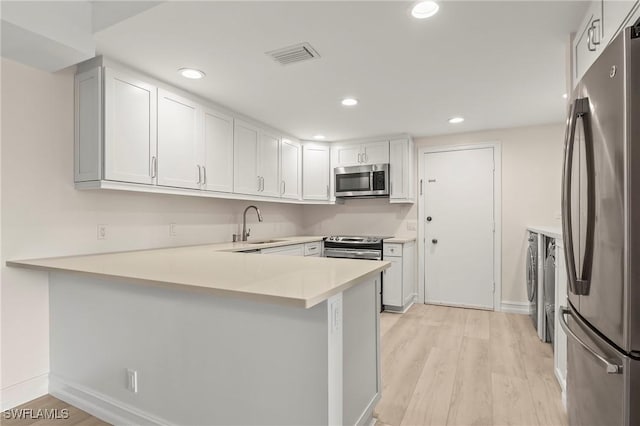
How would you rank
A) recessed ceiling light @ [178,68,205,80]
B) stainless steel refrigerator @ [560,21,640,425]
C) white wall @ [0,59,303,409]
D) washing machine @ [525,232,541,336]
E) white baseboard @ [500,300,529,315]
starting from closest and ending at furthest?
1. stainless steel refrigerator @ [560,21,640,425]
2. white wall @ [0,59,303,409]
3. recessed ceiling light @ [178,68,205,80]
4. washing machine @ [525,232,541,336]
5. white baseboard @ [500,300,529,315]

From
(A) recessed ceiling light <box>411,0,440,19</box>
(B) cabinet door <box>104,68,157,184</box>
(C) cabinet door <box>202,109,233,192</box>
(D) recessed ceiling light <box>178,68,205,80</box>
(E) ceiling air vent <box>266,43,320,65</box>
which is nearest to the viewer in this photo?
(A) recessed ceiling light <box>411,0,440,19</box>

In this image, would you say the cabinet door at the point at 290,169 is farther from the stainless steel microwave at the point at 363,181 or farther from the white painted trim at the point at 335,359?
the white painted trim at the point at 335,359

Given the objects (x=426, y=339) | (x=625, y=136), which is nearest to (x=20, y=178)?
(x=625, y=136)

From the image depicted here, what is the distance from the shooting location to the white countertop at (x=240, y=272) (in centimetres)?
125

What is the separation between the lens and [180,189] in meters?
2.80

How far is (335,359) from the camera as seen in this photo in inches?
53.6

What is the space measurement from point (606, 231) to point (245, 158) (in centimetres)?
308

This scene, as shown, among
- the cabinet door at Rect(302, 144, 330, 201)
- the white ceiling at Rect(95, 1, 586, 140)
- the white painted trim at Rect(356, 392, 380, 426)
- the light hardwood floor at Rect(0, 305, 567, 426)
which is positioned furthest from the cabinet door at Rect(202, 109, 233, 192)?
the white painted trim at Rect(356, 392, 380, 426)

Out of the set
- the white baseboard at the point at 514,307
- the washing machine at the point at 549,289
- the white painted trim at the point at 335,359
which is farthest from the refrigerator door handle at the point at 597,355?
the white baseboard at the point at 514,307

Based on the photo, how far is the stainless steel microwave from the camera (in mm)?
4387

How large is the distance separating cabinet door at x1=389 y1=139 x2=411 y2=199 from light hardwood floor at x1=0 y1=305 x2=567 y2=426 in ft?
5.49

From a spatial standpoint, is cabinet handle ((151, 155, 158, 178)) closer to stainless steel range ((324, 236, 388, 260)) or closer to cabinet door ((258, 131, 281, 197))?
cabinet door ((258, 131, 281, 197))

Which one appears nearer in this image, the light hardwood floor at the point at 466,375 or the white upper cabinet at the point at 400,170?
the light hardwood floor at the point at 466,375

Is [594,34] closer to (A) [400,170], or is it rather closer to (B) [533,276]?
(B) [533,276]
